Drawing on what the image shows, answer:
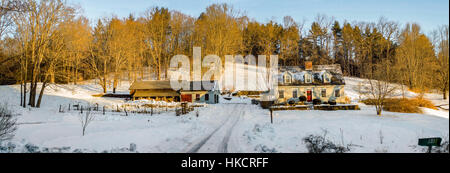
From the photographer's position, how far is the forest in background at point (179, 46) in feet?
75.4

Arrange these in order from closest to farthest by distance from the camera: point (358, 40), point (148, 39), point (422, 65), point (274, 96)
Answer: point (274, 96), point (422, 65), point (148, 39), point (358, 40)

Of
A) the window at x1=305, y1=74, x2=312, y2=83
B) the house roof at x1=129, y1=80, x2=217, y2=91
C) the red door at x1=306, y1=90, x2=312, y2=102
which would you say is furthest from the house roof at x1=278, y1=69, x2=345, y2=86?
the house roof at x1=129, y1=80, x2=217, y2=91

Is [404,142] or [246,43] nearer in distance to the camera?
[404,142]

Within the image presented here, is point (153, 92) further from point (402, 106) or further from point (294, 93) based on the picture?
point (402, 106)

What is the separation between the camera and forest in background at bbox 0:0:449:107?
22984mm

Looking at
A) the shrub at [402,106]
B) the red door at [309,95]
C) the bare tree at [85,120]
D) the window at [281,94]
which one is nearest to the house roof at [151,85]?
the window at [281,94]

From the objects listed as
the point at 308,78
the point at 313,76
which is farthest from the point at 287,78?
the point at 313,76

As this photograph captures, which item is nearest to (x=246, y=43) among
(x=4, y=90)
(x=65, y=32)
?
(x=65, y=32)

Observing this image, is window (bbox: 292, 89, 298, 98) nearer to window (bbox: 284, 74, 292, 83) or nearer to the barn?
window (bbox: 284, 74, 292, 83)

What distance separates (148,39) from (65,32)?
2922 centimetres
